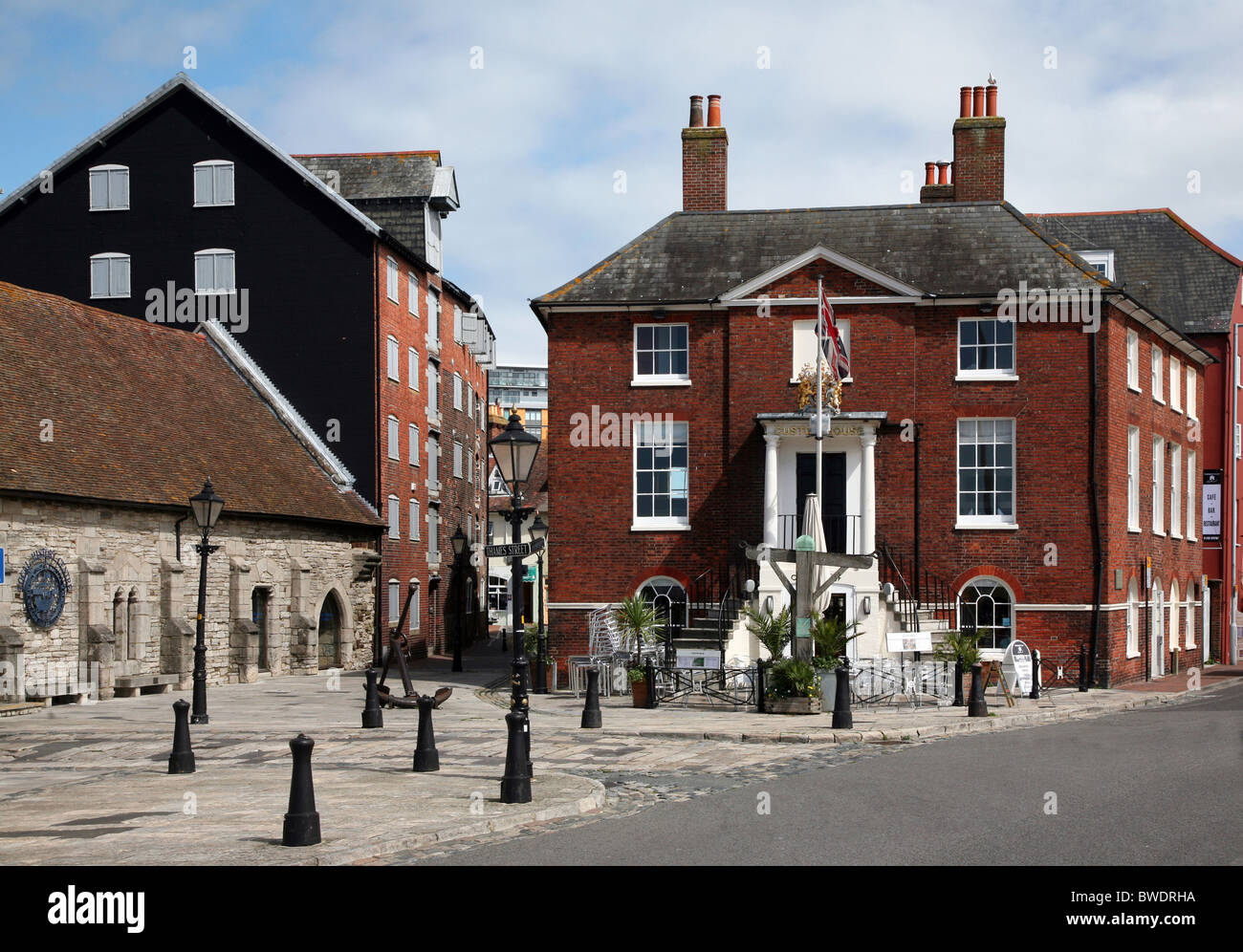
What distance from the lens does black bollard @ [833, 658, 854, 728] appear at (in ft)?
66.8

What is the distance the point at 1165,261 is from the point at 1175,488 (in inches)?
495

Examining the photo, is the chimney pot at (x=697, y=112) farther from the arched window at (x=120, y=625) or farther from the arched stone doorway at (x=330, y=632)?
the arched window at (x=120, y=625)

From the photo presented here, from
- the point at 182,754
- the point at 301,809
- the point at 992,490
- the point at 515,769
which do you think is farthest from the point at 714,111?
the point at 301,809

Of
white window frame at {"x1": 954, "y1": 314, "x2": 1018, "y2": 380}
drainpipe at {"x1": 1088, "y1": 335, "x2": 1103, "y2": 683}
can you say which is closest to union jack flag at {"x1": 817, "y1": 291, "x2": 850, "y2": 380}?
white window frame at {"x1": 954, "y1": 314, "x2": 1018, "y2": 380}

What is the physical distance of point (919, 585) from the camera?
100 feet

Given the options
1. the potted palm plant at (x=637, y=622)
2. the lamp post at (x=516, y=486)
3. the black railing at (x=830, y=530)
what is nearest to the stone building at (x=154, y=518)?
the potted palm plant at (x=637, y=622)

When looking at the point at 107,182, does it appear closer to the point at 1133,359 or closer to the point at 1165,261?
the point at 1133,359

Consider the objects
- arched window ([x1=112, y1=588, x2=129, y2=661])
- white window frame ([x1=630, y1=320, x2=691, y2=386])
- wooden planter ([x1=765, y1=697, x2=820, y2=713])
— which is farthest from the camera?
white window frame ([x1=630, y1=320, x2=691, y2=386])

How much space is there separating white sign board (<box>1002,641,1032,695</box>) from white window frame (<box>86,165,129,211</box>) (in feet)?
95.7

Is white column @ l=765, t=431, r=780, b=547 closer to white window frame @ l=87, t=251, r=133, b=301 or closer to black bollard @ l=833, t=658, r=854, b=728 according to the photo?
black bollard @ l=833, t=658, r=854, b=728

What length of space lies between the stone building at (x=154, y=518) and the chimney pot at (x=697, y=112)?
1397cm

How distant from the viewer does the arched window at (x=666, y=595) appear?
3148cm

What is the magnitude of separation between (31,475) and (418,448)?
21.3 meters
